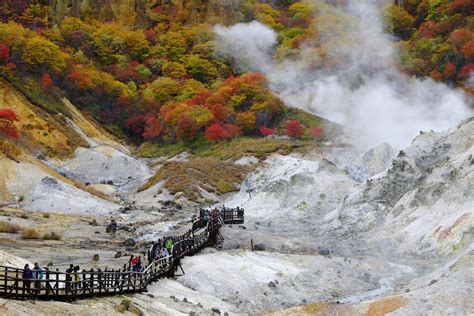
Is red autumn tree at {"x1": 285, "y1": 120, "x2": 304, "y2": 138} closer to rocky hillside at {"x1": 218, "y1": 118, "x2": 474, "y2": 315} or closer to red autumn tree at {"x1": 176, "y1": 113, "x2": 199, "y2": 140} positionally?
red autumn tree at {"x1": 176, "y1": 113, "x2": 199, "y2": 140}

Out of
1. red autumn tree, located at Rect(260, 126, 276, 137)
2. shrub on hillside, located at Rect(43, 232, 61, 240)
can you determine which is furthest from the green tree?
shrub on hillside, located at Rect(43, 232, 61, 240)

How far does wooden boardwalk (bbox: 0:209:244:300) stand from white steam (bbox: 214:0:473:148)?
35.4 meters

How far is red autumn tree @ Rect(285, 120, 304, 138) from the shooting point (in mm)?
83688

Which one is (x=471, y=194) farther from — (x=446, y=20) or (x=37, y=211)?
(x=446, y=20)

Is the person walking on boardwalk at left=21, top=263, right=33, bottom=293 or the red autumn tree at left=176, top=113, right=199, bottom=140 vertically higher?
the red autumn tree at left=176, top=113, right=199, bottom=140

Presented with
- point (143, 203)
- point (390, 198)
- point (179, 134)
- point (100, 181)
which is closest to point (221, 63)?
point (179, 134)

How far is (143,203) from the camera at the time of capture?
58.1 m

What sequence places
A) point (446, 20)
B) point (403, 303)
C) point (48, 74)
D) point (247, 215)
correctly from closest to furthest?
1. point (403, 303)
2. point (247, 215)
3. point (48, 74)
4. point (446, 20)

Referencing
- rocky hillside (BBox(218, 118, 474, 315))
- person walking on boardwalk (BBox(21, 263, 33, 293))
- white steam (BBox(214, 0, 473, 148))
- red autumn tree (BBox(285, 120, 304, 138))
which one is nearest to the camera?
person walking on boardwalk (BBox(21, 263, 33, 293))

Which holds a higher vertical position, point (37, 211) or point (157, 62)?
point (157, 62)

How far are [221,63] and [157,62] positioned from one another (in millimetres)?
12142

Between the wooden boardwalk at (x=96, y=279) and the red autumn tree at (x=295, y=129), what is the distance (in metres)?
50.2

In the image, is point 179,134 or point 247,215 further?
point 179,134

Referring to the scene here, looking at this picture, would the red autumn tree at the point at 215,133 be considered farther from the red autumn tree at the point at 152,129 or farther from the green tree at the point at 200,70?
the green tree at the point at 200,70
